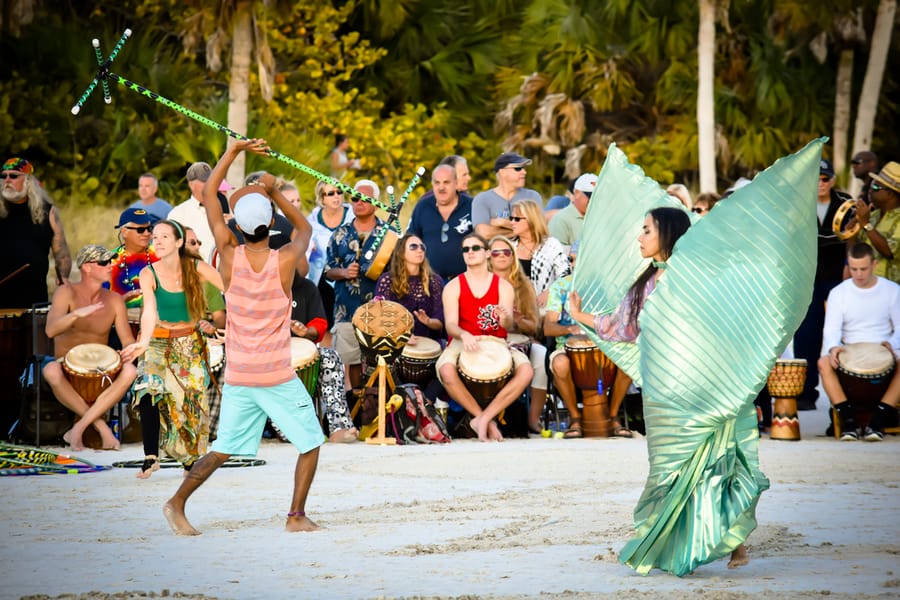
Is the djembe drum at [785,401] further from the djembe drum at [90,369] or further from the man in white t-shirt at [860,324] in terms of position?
the djembe drum at [90,369]

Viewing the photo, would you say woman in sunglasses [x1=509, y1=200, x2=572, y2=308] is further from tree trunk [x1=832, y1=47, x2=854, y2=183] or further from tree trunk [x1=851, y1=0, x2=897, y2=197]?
tree trunk [x1=832, y1=47, x2=854, y2=183]

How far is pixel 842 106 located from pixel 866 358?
17608 mm

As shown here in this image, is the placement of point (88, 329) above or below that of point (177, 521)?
above

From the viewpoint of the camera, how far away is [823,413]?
1462 cm

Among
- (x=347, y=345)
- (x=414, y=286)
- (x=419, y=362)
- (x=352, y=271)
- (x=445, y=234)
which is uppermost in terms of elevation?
(x=445, y=234)

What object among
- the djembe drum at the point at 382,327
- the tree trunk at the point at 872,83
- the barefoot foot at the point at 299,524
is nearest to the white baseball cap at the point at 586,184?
the djembe drum at the point at 382,327

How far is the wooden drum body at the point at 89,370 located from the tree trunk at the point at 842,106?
19026 mm

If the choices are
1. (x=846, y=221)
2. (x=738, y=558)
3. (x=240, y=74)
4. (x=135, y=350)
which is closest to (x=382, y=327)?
(x=135, y=350)

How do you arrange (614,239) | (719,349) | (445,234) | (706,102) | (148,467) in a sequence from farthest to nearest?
1. (706,102)
2. (445,234)
3. (148,467)
4. (614,239)
5. (719,349)

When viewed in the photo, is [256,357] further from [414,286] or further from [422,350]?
[414,286]

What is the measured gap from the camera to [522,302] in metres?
13.4

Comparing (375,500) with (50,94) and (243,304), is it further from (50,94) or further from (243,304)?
(50,94)

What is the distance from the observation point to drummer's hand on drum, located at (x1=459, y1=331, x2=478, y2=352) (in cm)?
1295

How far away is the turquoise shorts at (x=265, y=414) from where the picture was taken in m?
8.09
